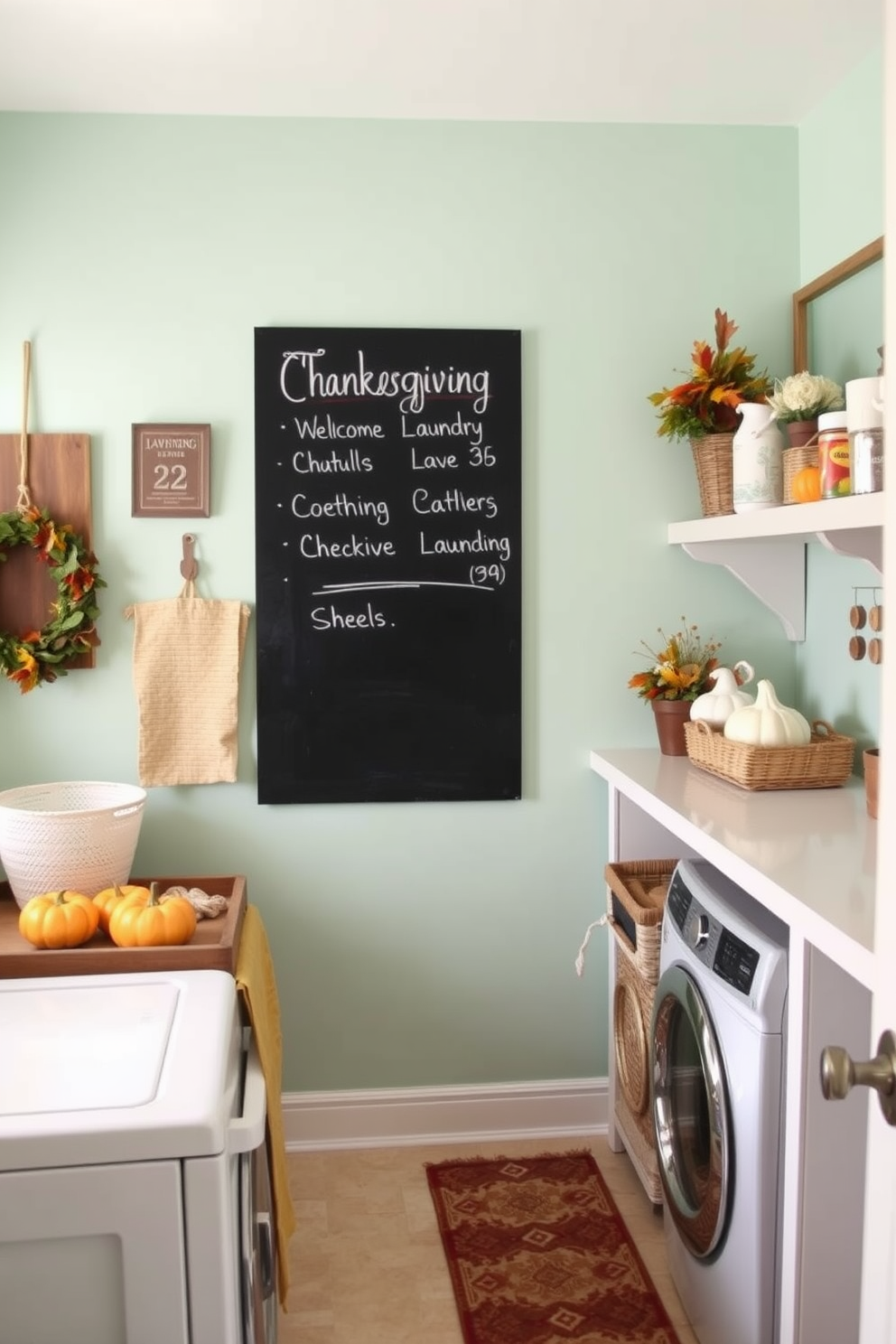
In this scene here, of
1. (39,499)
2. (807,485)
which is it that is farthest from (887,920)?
(39,499)

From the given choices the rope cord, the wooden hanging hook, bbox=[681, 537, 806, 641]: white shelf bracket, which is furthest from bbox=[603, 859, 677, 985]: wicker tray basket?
the rope cord

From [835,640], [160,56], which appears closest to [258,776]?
[835,640]

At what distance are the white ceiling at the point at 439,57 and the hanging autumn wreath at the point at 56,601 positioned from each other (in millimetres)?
948

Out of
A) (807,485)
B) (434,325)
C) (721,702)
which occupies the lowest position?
(721,702)

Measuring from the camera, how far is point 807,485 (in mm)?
2381

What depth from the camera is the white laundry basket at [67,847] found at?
2.38 metres

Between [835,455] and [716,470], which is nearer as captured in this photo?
[835,455]

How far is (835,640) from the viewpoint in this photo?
274 centimetres

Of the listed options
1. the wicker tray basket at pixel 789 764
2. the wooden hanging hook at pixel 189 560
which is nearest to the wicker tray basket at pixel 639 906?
the wicker tray basket at pixel 789 764

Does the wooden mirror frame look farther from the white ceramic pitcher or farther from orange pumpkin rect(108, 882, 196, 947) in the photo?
orange pumpkin rect(108, 882, 196, 947)

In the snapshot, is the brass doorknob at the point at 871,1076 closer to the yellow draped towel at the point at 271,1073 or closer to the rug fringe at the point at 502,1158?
the yellow draped towel at the point at 271,1073

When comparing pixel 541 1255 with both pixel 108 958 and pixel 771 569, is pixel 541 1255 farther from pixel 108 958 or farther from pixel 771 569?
pixel 771 569

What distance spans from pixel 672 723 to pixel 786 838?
794 mm

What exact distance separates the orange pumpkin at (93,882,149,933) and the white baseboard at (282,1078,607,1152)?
852mm
